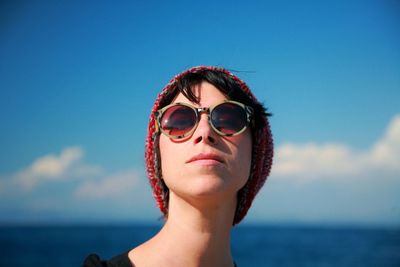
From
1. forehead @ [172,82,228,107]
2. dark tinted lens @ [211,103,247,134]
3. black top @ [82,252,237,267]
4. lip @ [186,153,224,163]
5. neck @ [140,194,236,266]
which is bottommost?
black top @ [82,252,237,267]

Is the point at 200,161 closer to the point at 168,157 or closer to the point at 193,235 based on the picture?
the point at 168,157

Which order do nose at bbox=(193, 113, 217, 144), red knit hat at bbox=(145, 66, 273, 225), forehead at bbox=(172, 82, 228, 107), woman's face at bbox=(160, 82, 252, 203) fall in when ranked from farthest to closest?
1. red knit hat at bbox=(145, 66, 273, 225)
2. forehead at bbox=(172, 82, 228, 107)
3. nose at bbox=(193, 113, 217, 144)
4. woman's face at bbox=(160, 82, 252, 203)

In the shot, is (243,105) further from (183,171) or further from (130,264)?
(130,264)

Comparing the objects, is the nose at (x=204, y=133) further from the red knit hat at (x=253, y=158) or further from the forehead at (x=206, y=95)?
the red knit hat at (x=253, y=158)

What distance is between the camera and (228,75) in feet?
11.4

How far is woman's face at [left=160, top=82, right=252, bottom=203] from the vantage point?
2943 mm

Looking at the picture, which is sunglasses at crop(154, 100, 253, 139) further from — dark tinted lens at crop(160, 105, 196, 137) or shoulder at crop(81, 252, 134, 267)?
shoulder at crop(81, 252, 134, 267)

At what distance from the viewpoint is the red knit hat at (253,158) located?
347 cm

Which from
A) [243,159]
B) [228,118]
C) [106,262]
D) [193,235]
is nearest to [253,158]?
[243,159]

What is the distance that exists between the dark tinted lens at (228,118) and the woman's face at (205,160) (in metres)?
0.05

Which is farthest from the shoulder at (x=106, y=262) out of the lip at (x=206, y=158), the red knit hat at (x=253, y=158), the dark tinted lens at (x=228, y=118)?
the dark tinted lens at (x=228, y=118)

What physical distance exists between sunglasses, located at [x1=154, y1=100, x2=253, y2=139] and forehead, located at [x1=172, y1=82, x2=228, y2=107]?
72 millimetres

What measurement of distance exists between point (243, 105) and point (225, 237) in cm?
98

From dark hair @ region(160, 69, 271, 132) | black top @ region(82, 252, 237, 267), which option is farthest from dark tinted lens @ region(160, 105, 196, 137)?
black top @ region(82, 252, 237, 267)
